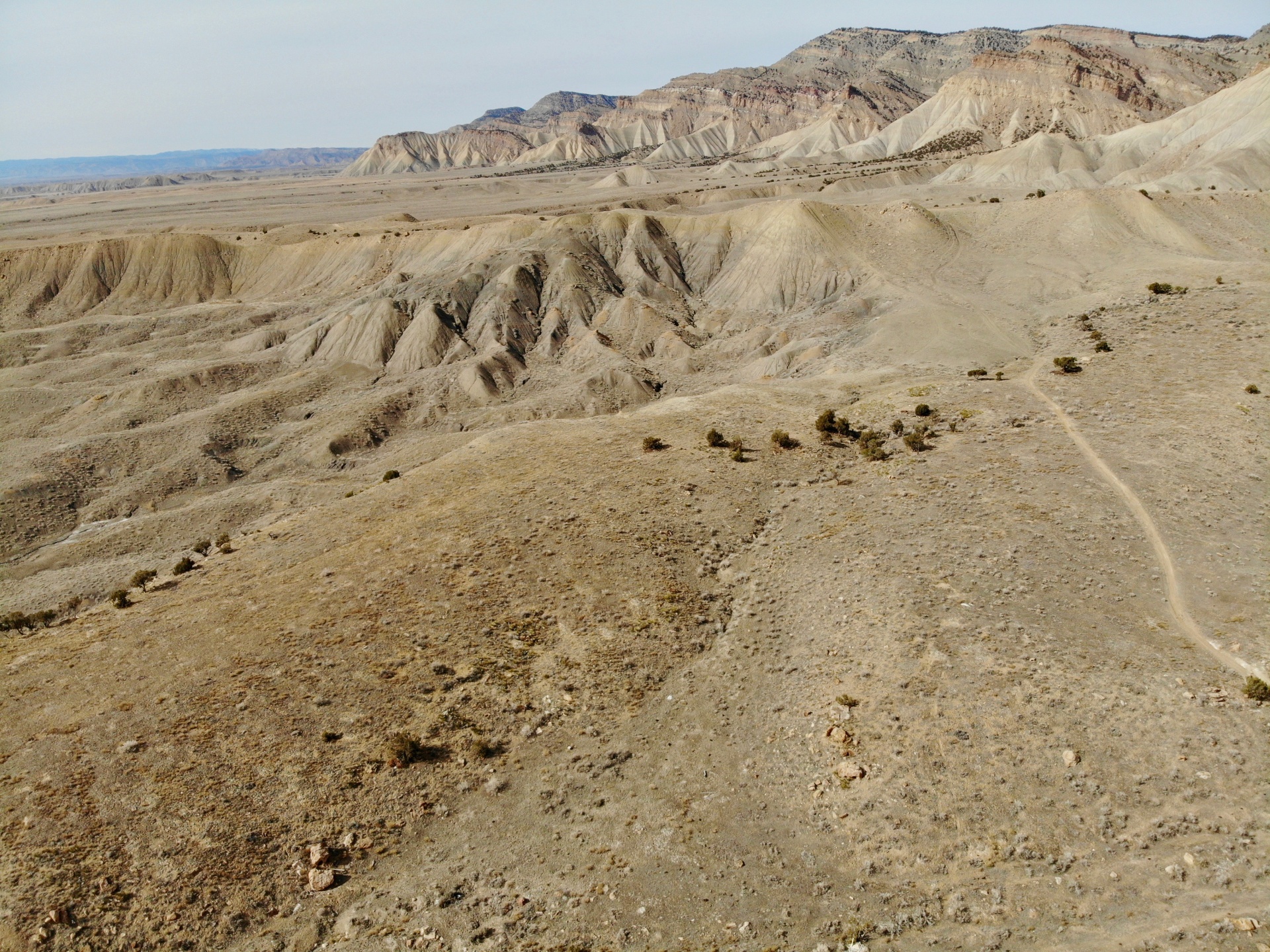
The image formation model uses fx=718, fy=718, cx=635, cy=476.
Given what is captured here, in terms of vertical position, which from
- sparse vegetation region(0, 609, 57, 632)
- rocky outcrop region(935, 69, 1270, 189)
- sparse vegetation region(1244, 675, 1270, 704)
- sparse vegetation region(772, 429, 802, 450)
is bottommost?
sparse vegetation region(0, 609, 57, 632)

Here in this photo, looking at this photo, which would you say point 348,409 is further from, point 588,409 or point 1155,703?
point 1155,703

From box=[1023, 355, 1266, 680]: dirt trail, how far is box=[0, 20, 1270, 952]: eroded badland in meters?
0.14

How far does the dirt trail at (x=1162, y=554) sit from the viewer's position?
61.1 ft

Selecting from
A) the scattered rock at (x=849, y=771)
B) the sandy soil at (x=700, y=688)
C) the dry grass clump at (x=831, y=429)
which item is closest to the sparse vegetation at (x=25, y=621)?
the sandy soil at (x=700, y=688)

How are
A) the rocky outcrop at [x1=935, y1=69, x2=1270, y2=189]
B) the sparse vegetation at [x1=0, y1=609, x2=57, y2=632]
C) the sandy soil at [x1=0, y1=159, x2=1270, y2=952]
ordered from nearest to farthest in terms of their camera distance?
the sandy soil at [x1=0, y1=159, x2=1270, y2=952], the sparse vegetation at [x1=0, y1=609, x2=57, y2=632], the rocky outcrop at [x1=935, y1=69, x2=1270, y2=189]

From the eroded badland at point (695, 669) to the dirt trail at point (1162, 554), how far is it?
137mm

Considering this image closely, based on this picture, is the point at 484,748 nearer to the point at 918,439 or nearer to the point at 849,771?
the point at 849,771

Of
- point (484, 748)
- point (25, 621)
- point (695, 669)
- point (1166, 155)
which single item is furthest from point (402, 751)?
point (1166, 155)

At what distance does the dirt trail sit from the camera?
18609 millimetres

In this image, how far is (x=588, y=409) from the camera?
186 feet

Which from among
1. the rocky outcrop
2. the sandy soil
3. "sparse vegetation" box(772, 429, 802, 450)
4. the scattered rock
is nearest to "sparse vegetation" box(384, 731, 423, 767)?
the sandy soil

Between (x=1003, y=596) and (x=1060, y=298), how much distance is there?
45207 millimetres

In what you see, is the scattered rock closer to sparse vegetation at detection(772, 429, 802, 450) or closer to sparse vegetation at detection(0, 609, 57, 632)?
sparse vegetation at detection(772, 429, 802, 450)

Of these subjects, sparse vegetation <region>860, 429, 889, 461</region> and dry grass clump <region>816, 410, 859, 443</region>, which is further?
dry grass clump <region>816, 410, 859, 443</region>
